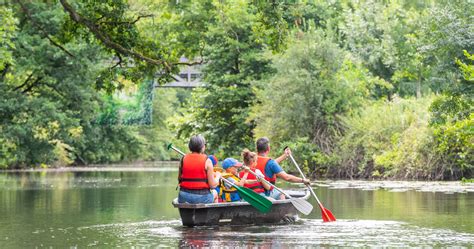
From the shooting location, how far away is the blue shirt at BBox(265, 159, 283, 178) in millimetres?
18359

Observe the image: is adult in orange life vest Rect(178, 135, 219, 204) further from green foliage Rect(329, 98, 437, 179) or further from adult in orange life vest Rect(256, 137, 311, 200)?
green foliage Rect(329, 98, 437, 179)

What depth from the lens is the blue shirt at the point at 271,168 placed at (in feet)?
60.2

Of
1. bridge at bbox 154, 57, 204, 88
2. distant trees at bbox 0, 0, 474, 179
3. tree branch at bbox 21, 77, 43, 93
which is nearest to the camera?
distant trees at bbox 0, 0, 474, 179

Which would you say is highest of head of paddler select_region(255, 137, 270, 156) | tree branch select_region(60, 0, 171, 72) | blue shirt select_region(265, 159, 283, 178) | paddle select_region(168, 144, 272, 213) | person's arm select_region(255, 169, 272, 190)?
tree branch select_region(60, 0, 171, 72)

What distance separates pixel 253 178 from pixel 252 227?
4.00 feet

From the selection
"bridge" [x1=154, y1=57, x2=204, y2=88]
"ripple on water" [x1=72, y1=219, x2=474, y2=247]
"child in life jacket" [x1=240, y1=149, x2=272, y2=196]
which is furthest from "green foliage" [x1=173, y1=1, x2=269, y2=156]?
"ripple on water" [x1=72, y1=219, x2=474, y2=247]

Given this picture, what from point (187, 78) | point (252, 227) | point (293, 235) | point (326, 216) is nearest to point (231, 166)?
point (252, 227)

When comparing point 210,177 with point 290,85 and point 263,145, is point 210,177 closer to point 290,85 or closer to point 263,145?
point 263,145

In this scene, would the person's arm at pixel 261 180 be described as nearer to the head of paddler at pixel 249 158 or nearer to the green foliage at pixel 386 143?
the head of paddler at pixel 249 158

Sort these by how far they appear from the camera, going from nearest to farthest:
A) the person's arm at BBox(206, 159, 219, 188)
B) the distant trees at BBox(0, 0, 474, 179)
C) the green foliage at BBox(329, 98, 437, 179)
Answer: the person's arm at BBox(206, 159, 219, 188) → the distant trees at BBox(0, 0, 474, 179) → the green foliage at BBox(329, 98, 437, 179)

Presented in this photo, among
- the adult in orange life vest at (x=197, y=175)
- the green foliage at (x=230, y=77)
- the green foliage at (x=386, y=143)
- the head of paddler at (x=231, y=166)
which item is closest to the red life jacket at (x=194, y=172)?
the adult in orange life vest at (x=197, y=175)

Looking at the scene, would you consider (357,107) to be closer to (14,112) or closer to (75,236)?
(14,112)

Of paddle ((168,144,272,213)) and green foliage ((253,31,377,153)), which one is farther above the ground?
green foliage ((253,31,377,153))

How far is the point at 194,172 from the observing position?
17109 millimetres
